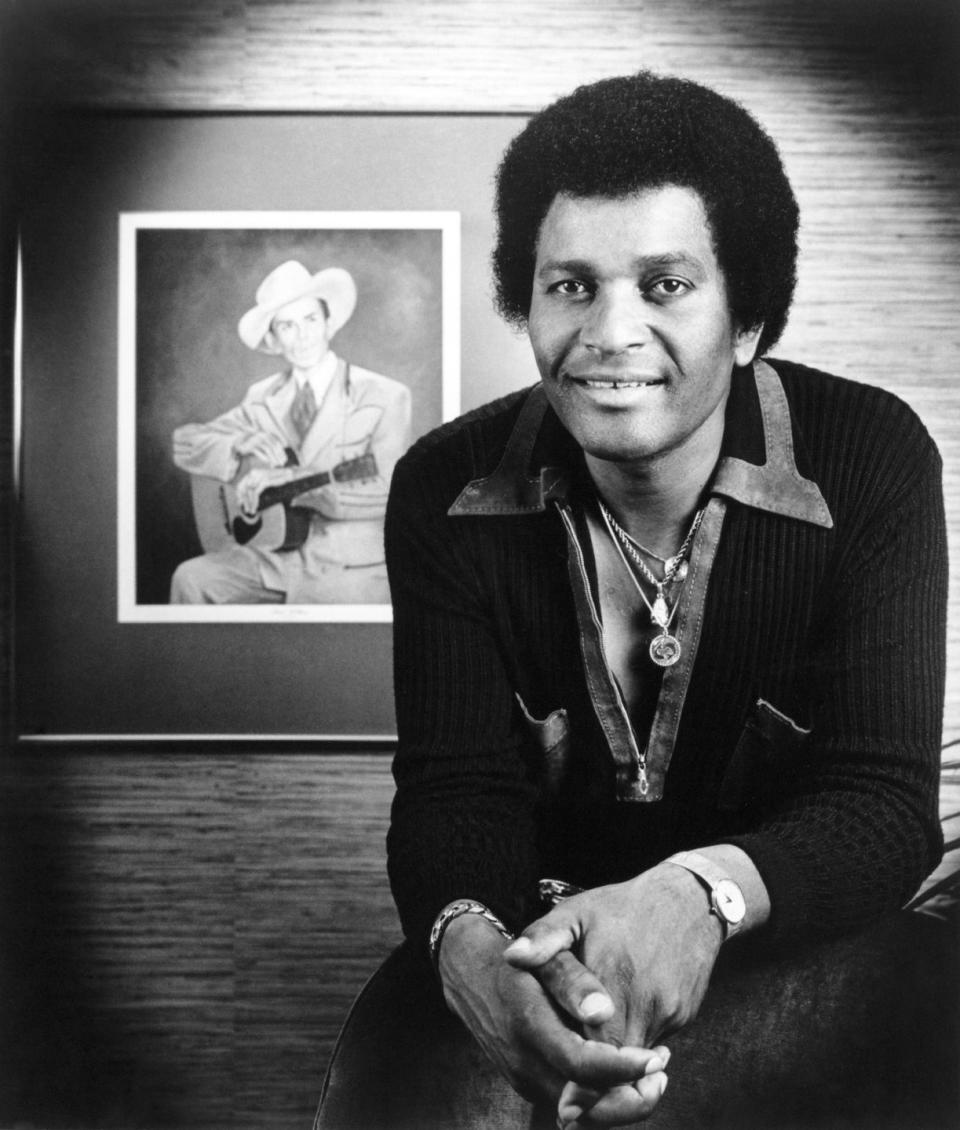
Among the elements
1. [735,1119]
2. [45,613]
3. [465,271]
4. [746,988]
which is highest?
[465,271]

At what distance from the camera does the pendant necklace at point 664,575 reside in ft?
3.93

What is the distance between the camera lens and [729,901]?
997mm

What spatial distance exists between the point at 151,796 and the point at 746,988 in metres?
0.89

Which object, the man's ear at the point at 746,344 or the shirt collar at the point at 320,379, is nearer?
the man's ear at the point at 746,344

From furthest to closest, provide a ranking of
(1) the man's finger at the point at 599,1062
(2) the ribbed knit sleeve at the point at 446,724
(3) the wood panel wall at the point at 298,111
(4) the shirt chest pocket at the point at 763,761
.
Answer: (3) the wood panel wall at the point at 298,111, (4) the shirt chest pocket at the point at 763,761, (2) the ribbed knit sleeve at the point at 446,724, (1) the man's finger at the point at 599,1062

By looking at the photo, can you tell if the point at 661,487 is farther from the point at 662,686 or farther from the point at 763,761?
the point at 763,761

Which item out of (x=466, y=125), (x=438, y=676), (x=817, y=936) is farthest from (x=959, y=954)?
(x=466, y=125)

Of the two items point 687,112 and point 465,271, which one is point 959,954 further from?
point 465,271

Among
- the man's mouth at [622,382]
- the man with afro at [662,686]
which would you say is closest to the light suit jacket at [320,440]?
the man with afro at [662,686]

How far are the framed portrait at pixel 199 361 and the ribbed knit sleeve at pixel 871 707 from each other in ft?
1.74

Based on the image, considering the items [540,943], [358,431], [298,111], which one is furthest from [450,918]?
[298,111]

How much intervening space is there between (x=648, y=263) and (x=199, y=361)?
2.35 feet

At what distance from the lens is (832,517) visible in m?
1.17

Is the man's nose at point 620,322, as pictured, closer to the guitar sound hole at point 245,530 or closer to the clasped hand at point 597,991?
the clasped hand at point 597,991
